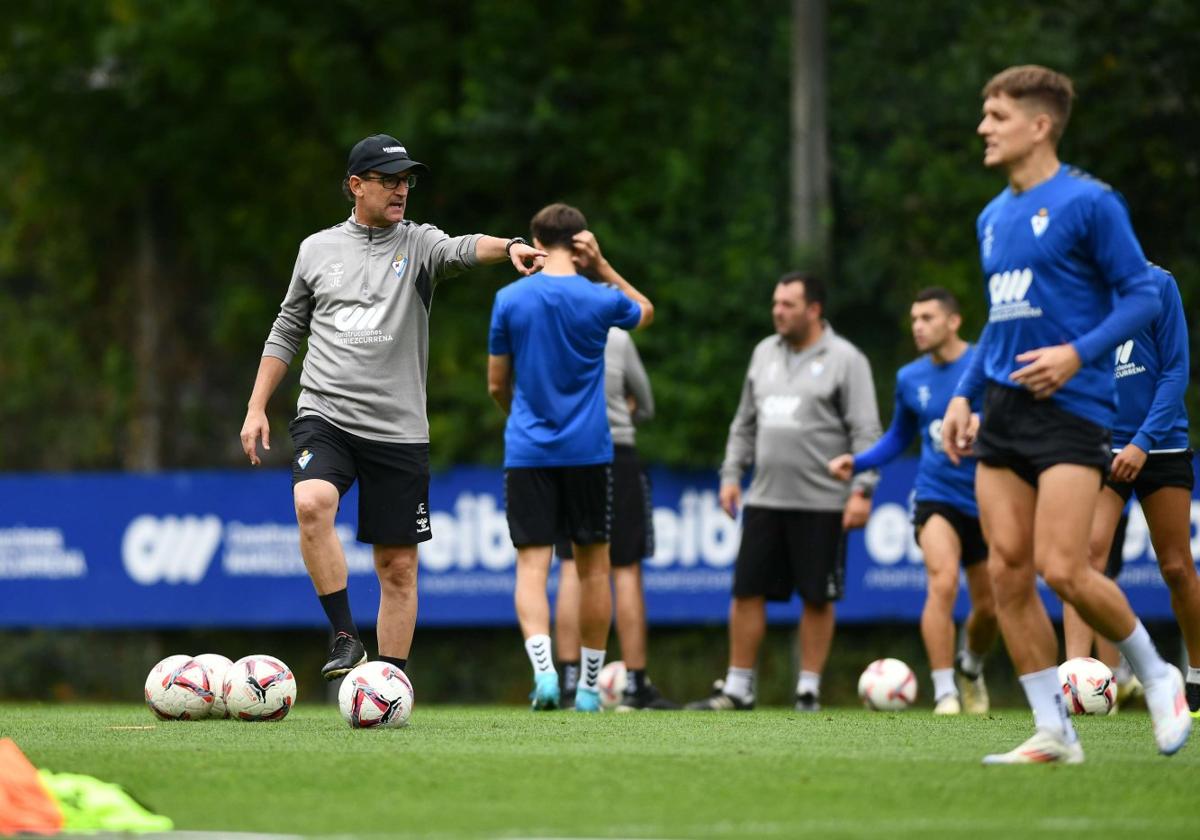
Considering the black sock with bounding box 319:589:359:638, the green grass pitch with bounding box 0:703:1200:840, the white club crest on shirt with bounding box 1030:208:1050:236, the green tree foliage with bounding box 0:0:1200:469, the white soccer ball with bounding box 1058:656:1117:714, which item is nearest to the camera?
the green grass pitch with bounding box 0:703:1200:840

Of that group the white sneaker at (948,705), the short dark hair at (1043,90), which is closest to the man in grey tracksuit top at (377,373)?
the short dark hair at (1043,90)

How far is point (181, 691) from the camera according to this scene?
817 centimetres

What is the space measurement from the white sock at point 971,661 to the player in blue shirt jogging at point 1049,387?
201 inches

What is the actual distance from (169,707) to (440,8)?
1295cm

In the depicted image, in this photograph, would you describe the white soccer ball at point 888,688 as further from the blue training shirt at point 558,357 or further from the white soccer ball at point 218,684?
the white soccer ball at point 218,684

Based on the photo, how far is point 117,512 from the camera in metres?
16.8

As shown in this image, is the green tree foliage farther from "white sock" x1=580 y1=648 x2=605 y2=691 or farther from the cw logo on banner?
"white sock" x1=580 y1=648 x2=605 y2=691

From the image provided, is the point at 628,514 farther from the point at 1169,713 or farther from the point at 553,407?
the point at 1169,713

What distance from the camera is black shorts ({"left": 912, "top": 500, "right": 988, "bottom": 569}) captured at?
11148 mm

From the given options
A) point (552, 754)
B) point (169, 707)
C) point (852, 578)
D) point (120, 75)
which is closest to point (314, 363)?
point (169, 707)

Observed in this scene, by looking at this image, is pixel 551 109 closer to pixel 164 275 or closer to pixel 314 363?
pixel 164 275

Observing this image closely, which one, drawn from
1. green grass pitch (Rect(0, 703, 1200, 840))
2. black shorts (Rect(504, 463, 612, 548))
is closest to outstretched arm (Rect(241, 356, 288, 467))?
green grass pitch (Rect(0, 703, 1200, 840))

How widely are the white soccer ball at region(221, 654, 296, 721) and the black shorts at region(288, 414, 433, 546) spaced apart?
70 centimetres

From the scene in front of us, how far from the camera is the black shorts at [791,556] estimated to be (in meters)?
11.3
